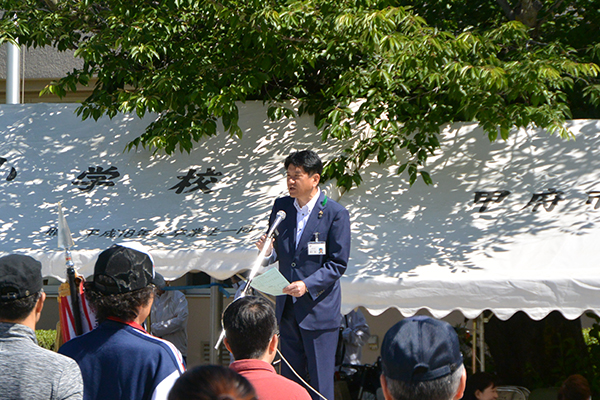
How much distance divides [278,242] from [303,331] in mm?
515

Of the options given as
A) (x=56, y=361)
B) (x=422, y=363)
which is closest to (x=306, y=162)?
(x=56, y=361)

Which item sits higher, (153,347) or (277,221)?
(277,221)

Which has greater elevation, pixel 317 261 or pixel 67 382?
pixel 317 261

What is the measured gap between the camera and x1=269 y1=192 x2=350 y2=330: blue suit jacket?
10.8 feet

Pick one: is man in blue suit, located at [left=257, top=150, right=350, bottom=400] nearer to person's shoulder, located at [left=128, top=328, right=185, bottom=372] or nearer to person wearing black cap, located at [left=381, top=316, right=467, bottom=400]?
person's shoulder, located at [left=128, top=328, right=185, bottom=372]

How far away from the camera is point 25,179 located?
4.93 m

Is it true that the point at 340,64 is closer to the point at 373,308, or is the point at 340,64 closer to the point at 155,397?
the point at 373,308

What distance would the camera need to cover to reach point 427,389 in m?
1.32

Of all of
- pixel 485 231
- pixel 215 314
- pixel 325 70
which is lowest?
pixel 215 314

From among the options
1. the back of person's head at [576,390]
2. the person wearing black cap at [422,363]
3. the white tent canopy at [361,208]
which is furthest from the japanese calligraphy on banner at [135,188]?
the person wearing black cap at [422,363]

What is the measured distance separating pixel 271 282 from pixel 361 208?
4.90 feet

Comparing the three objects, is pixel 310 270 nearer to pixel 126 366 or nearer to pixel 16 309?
pixel 126 366

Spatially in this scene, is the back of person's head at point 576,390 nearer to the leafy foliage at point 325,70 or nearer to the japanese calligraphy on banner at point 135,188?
the leafy foliage at point 325,70

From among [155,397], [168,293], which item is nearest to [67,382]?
[155,397]
